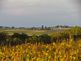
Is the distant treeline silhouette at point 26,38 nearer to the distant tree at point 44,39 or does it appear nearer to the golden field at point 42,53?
the distant tree at point 44,39

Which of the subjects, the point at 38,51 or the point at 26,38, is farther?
the point at 26,38

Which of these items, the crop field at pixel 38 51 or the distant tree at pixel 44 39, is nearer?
the crop field at pixel 38 51

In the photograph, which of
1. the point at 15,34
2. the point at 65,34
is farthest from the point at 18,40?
the point at 65,34

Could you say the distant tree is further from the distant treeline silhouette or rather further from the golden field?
the golden field

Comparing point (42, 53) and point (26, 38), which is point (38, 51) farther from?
point (26, 38)

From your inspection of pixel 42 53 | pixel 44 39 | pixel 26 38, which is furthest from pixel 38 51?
pixel 26 38

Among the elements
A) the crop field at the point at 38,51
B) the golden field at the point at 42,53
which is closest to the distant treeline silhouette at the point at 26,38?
the crop field at the point at 38,51

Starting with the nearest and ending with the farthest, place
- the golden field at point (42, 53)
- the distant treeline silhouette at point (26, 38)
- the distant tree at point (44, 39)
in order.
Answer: the golden field at point (42, 53) → the distant treeline silhouette at point (26, 38) → the distant tree at point (44, 39)

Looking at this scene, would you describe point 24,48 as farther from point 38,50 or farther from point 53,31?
point 53,31

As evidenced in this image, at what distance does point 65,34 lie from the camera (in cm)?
987

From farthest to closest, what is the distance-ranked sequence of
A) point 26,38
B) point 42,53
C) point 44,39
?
point 26,38 → point 44,39 → point 42,53

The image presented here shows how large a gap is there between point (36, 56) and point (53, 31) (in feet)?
14.7

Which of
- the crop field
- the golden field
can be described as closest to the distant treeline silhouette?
the crop field

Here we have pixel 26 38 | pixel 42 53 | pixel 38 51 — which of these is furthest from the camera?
pixel 26 38
